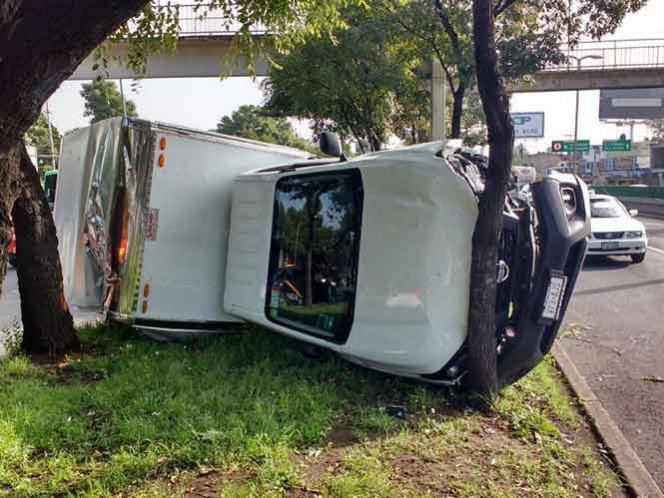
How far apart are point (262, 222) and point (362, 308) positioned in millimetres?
1576

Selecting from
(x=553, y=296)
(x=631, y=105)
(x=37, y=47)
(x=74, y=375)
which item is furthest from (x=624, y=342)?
(x=631, y=105)

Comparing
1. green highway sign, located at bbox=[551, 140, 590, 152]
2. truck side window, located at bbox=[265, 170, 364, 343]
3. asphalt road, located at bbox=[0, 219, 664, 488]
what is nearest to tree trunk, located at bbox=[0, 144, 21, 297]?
truck side window, located at bbox=[265, 170, 364, 343]

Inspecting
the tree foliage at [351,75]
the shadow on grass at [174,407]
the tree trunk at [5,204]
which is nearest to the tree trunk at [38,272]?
the shadow on grass at [174,407]

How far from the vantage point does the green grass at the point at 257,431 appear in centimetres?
328

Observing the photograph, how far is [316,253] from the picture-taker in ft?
16.3

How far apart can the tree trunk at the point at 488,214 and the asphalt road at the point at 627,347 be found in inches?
49.0

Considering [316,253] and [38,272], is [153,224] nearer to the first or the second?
[38,272]

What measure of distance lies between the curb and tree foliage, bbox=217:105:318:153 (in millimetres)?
52630

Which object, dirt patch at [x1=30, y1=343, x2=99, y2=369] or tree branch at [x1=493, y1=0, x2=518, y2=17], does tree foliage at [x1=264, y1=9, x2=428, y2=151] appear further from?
dirt patch at [x1=30, y1=343, x2=99, y2=369]

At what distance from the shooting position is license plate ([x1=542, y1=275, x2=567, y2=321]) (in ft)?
14.0

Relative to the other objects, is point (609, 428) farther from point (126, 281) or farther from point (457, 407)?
point (126, 281)

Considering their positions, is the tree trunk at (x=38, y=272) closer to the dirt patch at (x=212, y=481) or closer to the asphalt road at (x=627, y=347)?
the dirt patch at (x=212, y=481)

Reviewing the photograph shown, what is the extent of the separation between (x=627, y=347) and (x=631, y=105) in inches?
2455

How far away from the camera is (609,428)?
447cm
